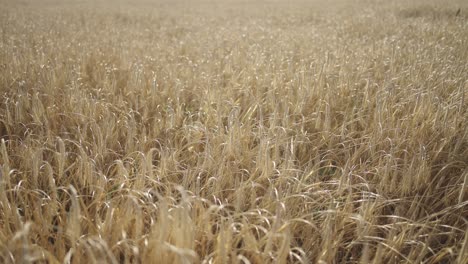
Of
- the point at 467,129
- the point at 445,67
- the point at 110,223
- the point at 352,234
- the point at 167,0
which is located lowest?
the point at 352,234

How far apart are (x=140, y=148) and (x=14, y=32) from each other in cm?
432

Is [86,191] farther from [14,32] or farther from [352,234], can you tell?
[14,32]

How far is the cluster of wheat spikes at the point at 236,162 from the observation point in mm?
981

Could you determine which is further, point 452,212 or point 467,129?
point 467,129

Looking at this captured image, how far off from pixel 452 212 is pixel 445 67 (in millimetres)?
1812

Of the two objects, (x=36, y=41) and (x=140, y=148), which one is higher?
(x=36, y=41)

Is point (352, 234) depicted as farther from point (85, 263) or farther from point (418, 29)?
point (418, 29)

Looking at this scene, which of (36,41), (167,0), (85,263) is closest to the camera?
(85,263)

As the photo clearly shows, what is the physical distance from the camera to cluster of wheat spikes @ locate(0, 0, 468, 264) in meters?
0.98

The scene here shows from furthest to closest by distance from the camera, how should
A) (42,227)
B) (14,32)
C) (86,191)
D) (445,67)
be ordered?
(14,32) < (445,67) < (86,191) < (42,227)

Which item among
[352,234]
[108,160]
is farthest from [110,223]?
[352,234]

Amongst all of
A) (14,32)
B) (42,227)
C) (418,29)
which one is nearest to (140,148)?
(42,227)

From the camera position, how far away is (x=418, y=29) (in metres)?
4.67

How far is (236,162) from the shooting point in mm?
1427
